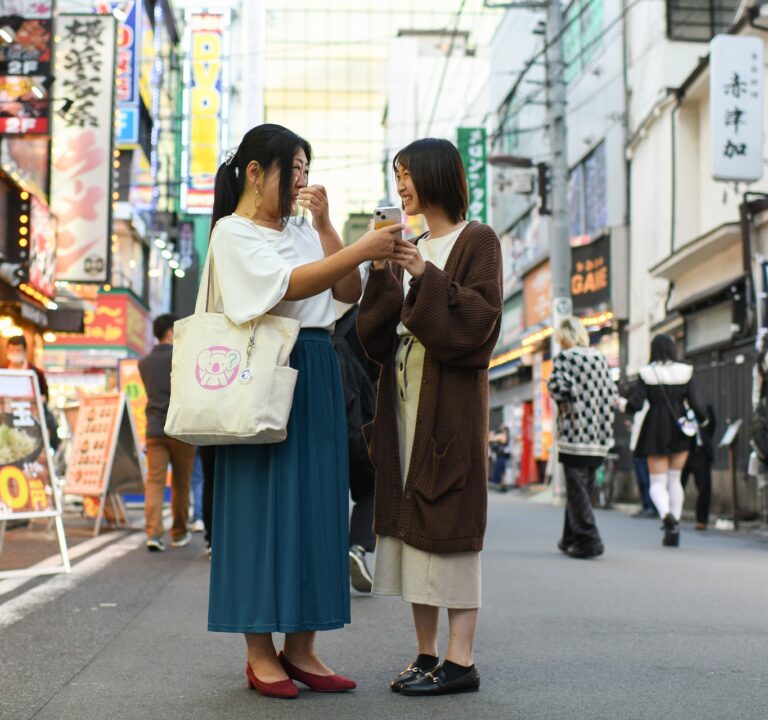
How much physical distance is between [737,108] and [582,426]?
24.8 ft

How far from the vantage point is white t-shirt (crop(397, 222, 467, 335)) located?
3855mm

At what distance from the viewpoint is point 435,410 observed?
3697mm

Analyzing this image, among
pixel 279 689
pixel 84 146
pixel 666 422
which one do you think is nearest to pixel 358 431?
pixel 279 689

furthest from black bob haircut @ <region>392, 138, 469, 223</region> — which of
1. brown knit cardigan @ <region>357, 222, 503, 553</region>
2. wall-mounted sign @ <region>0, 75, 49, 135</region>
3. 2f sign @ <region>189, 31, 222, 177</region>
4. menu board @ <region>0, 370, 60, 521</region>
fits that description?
2f sign @ <region>189, 31, 222, 177</region>

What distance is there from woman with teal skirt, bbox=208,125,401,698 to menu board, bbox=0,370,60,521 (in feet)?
12.0

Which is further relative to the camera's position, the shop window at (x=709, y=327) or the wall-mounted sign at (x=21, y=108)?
Answer: the shop window at (x=709, y=327)

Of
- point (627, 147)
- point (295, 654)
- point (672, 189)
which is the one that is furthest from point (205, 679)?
point (627, 147)

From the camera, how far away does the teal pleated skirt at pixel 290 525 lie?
3654mm

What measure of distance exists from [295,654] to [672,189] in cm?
1640

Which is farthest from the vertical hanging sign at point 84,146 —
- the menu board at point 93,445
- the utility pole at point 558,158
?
the utility pole at point 558,158

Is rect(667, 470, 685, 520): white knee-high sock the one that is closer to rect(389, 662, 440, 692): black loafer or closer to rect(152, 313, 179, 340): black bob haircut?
rect(152, 313, 179, 340): black bob haircut

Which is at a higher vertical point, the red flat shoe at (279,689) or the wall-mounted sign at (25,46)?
the wall-mounted sign at (25,46)

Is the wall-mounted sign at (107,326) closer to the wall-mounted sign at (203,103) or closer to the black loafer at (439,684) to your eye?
the wall-mounted sign at (203,103)

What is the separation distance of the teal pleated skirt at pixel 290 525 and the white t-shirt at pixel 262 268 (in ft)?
0.31
